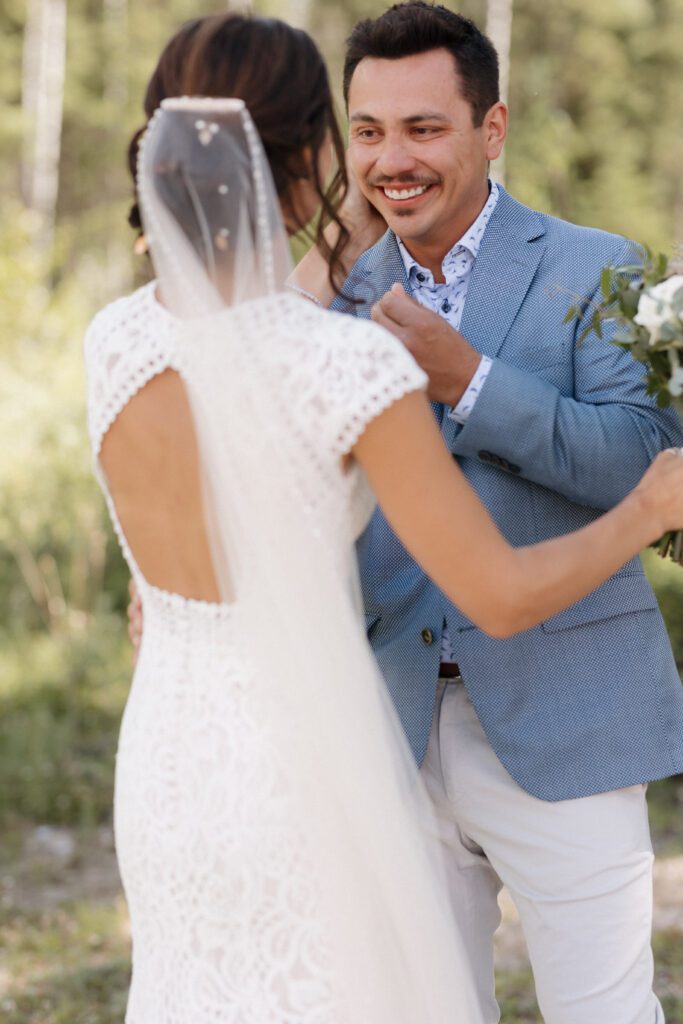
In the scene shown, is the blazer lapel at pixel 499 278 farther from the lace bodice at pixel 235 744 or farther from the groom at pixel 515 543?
the lace bodice at pixel 235 744

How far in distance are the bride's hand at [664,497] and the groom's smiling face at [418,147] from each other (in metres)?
0.94

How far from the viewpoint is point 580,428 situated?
2721mm

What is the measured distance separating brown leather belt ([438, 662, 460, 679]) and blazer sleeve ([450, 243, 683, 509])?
1.50 feet

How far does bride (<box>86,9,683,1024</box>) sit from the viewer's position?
2121mm

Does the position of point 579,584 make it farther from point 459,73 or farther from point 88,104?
point 88,104

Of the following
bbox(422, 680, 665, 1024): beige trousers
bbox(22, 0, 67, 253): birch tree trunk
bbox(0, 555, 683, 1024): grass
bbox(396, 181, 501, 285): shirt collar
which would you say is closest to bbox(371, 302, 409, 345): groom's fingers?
bbox(396, 181, 501, 285): shirt collar

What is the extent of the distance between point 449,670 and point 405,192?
1.05m

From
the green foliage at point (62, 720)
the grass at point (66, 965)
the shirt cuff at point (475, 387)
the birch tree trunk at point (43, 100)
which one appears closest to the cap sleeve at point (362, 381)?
the shirt cuff at point (475, 387)

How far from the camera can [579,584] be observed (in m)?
2.27

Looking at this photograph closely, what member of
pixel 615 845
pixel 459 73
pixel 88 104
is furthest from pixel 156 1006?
pixel 88 104

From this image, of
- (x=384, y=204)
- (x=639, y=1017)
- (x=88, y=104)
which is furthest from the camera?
(x=88, y=104)

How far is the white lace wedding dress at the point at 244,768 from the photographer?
2117mm

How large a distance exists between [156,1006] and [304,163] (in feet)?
4.67

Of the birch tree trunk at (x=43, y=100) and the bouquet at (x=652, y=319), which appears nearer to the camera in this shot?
the bouquet at (x=652, y=319)
